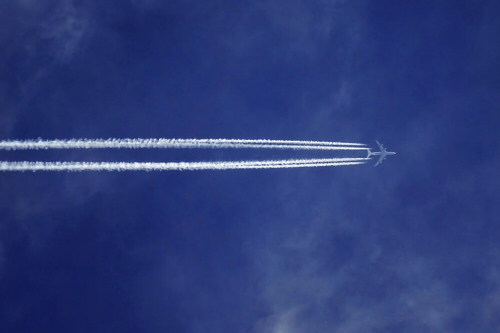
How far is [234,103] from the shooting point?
443ft

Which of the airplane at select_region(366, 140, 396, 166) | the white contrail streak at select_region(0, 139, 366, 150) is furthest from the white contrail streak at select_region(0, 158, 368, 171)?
the airplane at select_region(366, 140, 396, 166)

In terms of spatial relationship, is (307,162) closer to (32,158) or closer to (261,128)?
(261,128)

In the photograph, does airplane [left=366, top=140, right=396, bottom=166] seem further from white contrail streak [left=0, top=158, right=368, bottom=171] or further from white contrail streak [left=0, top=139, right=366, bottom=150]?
white contrail streak [left=0, top=158, right=368, bottom=171]

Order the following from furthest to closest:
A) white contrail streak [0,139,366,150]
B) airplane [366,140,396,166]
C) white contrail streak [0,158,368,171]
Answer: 1. airplane [366,140,396,166]
2. white contrail streak [0,139,366,150]
3. white contrail streak [0,158,368,171]

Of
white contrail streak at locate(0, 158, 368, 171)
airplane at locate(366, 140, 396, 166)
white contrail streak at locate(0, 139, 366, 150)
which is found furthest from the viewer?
airplane at locate(366, 140, 396, 166)

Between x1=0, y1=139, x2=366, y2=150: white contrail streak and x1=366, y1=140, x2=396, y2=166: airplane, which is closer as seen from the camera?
x1=0, y1=139, x2=366, y2=150: white contrail streak

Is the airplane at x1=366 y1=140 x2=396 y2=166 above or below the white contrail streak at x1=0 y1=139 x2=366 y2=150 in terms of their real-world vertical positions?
above

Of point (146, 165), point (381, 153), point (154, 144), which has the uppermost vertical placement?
point (381, 153)

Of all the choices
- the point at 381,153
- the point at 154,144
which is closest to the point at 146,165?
the point at 154,144

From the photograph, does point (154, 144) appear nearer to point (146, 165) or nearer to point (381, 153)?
point (146, 165)

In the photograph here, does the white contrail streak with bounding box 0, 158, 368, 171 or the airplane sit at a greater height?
the airplane

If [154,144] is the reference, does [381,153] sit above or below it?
above

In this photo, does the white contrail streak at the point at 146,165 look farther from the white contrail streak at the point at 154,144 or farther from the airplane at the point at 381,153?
the airplane at the point at 381,153

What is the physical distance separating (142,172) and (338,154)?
→ 4485cm
